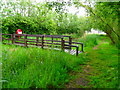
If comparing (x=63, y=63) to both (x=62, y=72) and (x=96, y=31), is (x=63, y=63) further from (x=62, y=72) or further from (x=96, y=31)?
(x=96, y=31)

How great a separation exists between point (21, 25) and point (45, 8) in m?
5.47

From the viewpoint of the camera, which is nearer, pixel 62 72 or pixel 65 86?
pixel 65 86

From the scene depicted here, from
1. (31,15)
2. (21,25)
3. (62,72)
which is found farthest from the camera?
(21,25)

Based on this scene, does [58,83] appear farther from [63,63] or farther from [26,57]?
[26,57]

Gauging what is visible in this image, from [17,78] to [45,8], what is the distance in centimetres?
235

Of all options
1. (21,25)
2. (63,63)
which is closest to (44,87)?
(63,63)

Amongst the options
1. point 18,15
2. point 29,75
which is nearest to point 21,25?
point 18,15

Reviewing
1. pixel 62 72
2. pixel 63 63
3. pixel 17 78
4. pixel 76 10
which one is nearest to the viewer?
pixel 17 78

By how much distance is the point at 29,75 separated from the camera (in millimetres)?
2650

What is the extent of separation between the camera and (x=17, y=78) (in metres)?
2.56

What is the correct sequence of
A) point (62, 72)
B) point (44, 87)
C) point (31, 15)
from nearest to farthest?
point (44, 87), point (62, 72), point (31, 15)

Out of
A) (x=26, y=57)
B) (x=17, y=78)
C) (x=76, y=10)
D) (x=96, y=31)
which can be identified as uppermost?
(x=76, y=10)

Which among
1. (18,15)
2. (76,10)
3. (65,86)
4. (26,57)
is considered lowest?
(65,86)

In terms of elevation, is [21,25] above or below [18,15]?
below
